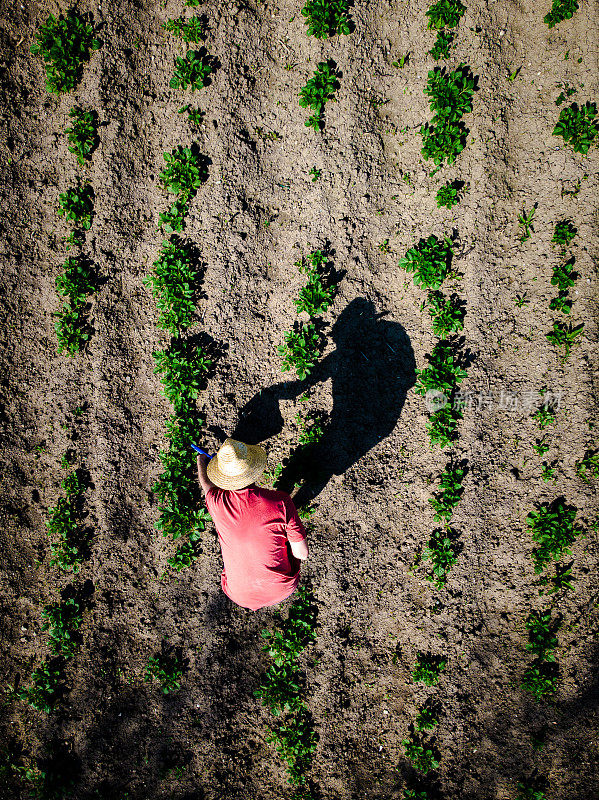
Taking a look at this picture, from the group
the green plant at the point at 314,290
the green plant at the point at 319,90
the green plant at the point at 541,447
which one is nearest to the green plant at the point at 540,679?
the green plant at the point at 541,447

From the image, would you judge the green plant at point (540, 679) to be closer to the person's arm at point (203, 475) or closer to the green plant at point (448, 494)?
the green plant at point (448, 494)

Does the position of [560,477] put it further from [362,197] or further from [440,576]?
[362,197]

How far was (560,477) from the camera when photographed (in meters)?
4.31

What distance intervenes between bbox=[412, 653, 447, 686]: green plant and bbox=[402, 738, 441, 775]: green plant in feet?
1.96

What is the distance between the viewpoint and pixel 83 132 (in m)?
4.23

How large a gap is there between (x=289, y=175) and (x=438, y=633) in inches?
182

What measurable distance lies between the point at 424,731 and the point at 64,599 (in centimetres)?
374

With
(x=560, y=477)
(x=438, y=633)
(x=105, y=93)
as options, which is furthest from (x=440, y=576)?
(x=105, y=93)

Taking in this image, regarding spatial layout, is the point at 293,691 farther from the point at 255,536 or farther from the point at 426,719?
the point at 255,536

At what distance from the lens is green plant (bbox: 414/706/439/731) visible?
4.25 m

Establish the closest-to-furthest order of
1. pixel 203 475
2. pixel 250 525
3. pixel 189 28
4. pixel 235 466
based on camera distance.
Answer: pixel 250 525 < pixel 235 466 < pixel 203 475 < pixel 189 28

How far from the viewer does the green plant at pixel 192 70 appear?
13.6ft

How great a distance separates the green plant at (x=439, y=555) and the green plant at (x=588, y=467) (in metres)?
1.42

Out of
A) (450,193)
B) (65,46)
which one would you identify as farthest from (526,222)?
(65,46)
